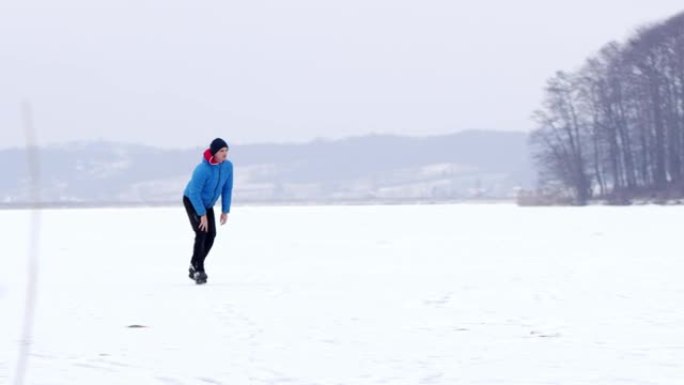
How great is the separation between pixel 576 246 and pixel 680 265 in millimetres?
6896

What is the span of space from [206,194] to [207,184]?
0.12 m

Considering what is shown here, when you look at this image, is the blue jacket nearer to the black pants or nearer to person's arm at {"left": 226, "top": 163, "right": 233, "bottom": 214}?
person's arm at {"left": 226, "top": 163, "right": 233, "bottom": 214}

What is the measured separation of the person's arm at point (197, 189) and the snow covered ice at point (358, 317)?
3.03 feet

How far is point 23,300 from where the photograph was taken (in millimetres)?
14750

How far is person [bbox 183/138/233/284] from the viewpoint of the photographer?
1653 cm

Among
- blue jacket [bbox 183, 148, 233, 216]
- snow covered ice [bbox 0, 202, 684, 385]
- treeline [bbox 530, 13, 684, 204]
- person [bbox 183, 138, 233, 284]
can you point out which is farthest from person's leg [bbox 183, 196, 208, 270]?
treeline [bbox 530, 13, 684, 204]

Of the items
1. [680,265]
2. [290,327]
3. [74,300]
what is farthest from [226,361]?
[680,265]

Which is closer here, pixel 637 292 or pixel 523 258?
pixel 637 292

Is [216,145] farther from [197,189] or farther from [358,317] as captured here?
[358,317]

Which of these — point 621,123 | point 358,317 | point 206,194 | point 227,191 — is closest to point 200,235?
point 206,194

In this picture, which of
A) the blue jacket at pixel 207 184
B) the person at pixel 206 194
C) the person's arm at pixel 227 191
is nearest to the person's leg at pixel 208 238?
the person at pixel 206 194

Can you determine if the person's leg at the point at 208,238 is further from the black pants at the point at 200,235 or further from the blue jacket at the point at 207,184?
the blue jacket at the point at 207,184

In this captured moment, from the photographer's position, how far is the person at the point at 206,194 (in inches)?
651

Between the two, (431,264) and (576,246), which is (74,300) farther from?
(576,246)
